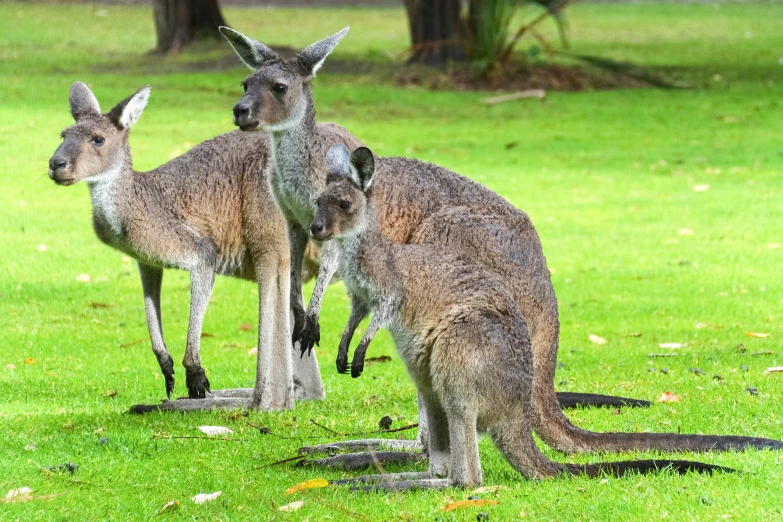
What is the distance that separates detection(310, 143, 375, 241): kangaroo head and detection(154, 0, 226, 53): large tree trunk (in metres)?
16.9

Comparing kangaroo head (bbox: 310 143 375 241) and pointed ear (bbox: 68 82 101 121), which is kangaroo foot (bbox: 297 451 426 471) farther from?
pointed ear (bbox: 68 82 101 121)

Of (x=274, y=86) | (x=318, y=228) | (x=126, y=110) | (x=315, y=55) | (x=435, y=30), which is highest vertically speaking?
(x=315, y=55)

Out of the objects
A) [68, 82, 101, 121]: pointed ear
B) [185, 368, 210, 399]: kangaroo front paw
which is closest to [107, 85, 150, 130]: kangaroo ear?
[68, 82, 101, 121]: pointed ear

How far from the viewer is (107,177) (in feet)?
18.1

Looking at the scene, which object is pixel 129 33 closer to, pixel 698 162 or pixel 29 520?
pixel 698 162

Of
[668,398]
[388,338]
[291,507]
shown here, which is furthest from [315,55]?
[388,338]

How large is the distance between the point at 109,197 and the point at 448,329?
2042 mm

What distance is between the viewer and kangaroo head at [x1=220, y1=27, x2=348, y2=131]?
505 cm

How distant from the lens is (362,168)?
4.43 metres

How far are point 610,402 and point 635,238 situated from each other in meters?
5.56

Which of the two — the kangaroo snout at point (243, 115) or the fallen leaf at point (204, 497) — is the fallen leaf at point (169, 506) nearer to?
the fallen leaf at point (204, 497)

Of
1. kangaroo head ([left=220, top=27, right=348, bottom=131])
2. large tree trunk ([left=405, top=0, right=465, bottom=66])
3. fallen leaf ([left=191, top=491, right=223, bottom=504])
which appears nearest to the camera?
fallen leaf ([left=191, top=491, right=223, bottom=504])

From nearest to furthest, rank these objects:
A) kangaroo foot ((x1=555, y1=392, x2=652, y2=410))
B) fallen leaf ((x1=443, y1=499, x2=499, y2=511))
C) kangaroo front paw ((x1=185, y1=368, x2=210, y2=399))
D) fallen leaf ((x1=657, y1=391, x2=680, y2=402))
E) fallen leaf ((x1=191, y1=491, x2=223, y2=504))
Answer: fallen leaf ((x1=443, y1=499, x2=499, y2=511)) → fallen leaf ((x1=191, y1=491, x2=223, y2=504)) → kangaroo foot ((x1=555, y1=392, x2=652, y2=410)) → kangaroo front paw ((x1=185, y1=368, x2=210, y2=399)) → fallen leaf ((x1=657, y1=391, x2=680, y2=402))

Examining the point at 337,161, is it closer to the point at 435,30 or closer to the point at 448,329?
the point at 448,329
